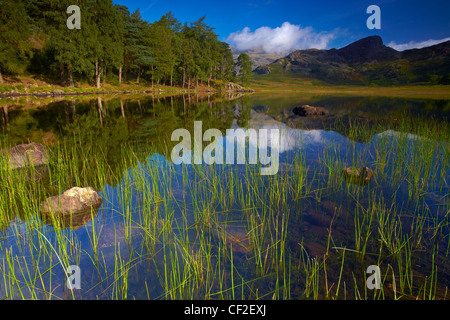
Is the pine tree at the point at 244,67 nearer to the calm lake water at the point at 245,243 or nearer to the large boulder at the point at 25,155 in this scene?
the large boulder at the point at 25,155

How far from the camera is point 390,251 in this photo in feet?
12.5

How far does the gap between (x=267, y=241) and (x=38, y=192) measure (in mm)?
6086

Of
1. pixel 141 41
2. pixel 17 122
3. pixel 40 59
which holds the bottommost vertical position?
pixel 17 122

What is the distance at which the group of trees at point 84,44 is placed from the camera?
3594 cm

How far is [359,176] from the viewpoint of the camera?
6.62 meters

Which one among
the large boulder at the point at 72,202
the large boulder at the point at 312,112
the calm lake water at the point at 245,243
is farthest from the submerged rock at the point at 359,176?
the large boulder at the point at 312,112

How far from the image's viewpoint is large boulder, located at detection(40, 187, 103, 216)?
190 inches

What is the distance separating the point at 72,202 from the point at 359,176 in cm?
747

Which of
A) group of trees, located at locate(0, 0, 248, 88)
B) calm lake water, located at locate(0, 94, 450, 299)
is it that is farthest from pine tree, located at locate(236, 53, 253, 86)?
calm lake water, located at locate(0, 94, 450, 299)

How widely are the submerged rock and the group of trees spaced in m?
47.0
